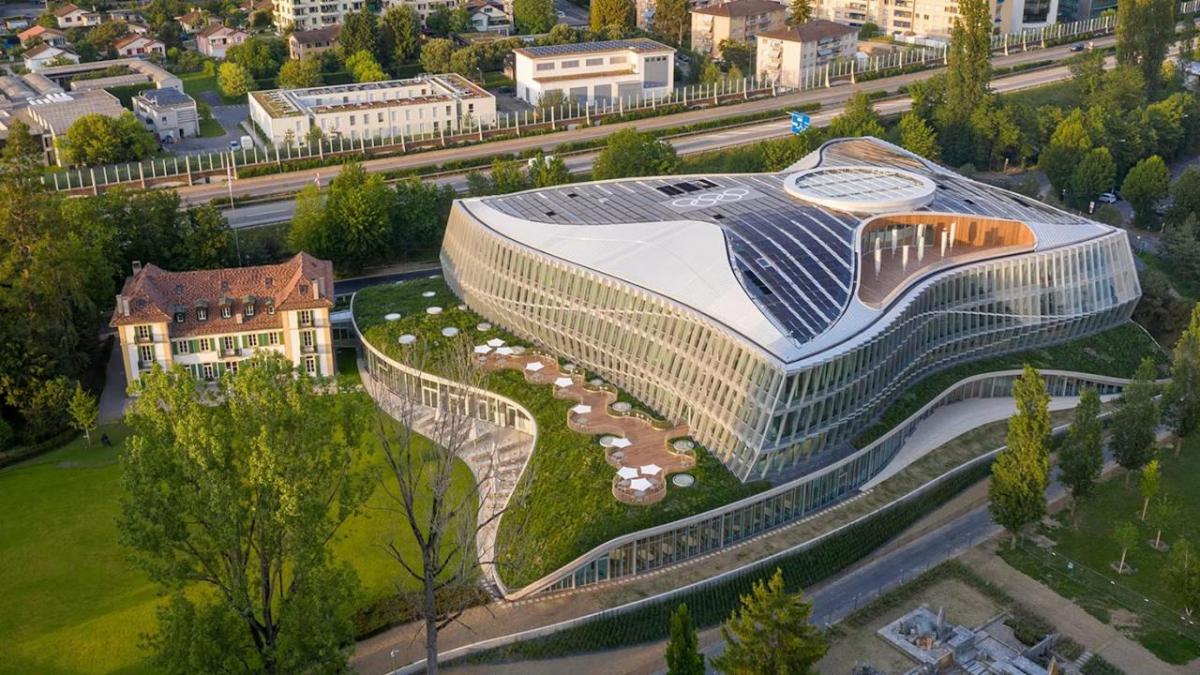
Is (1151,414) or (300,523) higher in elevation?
(300,523)

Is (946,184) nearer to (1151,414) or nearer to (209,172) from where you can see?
(1151,414)

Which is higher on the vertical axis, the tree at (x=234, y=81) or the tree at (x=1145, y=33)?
the tree at (x=1145, y=33)

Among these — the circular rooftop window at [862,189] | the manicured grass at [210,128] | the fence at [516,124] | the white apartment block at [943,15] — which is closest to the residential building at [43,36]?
the manicured grass at [210,128]

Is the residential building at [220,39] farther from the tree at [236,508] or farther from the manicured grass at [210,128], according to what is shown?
the tree at [236,508]

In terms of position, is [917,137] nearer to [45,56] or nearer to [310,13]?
[310,13]

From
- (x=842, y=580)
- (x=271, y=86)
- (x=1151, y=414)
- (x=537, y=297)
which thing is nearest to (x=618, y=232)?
(x=537, y=297)

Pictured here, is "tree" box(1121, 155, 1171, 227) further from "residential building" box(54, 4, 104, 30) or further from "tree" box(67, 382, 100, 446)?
"residential building" box(54, 4, 104, 30)
